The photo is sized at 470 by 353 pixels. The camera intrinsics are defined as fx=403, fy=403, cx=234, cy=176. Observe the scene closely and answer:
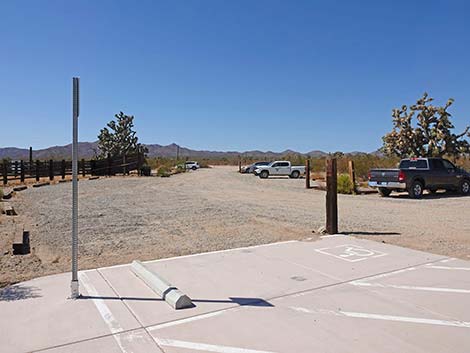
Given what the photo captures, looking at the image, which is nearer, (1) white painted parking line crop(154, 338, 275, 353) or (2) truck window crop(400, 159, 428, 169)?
(1) white painted parking line crop(154, 338, 275, 353)

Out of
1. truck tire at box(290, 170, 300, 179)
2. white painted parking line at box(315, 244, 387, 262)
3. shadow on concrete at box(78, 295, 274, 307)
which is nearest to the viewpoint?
shadow on concrete at box(78, 295, 274, 307)

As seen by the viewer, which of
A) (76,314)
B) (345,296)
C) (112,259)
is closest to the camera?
(76,314)

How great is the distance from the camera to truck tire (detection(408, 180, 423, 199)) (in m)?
18.7

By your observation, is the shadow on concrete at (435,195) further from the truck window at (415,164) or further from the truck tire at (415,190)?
the truck window at (415,164)

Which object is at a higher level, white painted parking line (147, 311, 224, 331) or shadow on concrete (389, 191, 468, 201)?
shadow on concrete (389, 191, 468, 201)

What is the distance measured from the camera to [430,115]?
32.0m

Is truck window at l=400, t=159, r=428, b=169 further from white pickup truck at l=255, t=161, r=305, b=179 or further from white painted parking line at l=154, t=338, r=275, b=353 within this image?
white pickup truck at l=255, t=161, r=305, b=179

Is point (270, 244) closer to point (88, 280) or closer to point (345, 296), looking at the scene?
point (345, 296)

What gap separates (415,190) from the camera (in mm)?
18859

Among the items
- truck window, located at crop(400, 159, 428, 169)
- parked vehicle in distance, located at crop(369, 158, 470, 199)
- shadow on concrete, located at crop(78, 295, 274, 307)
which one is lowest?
shadow on concrete, located at crop(78, 295, 274, 307)

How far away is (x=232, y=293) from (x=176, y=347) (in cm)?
151

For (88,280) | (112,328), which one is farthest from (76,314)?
(88,280)

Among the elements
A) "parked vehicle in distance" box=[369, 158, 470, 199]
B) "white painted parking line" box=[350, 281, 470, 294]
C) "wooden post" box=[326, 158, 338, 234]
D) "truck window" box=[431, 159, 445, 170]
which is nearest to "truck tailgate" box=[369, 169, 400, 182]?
"parked vehicle in distance" box=[369, 158, 470, 199]

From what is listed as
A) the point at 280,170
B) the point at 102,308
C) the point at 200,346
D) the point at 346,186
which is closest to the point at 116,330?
the point at 102,308
